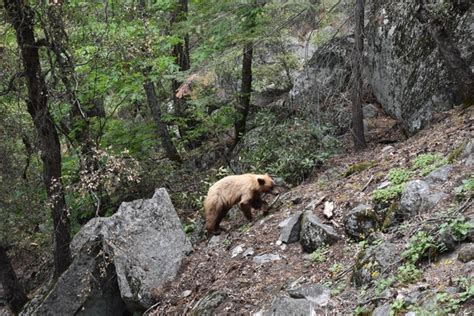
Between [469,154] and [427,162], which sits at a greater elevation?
[469,154]

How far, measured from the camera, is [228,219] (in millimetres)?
9328

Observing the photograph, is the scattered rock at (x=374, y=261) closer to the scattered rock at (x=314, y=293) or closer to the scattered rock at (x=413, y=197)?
the scattered rock at (x=314, y=293)

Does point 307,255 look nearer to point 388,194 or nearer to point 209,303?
point 388,194

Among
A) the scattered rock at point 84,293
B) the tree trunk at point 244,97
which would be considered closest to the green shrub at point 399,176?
the scattered rock at point 84,293

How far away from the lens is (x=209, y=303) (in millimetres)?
6316

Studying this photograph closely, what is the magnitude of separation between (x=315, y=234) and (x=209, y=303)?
1.68 meters

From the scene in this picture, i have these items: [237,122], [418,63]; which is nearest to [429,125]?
[418,63]

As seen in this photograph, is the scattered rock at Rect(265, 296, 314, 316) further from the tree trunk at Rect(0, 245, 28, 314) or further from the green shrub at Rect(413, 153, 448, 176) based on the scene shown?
the tree trunk at Rect(0, 245, 28, 314)

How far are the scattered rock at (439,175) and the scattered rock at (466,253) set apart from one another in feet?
5.17

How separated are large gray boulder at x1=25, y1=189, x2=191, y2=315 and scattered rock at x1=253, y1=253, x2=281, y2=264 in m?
1.76

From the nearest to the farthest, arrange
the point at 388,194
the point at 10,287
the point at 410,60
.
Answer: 1. the point at 388,194
2. the point at 410,60
3. the point at 10,287

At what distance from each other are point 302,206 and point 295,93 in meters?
5.78

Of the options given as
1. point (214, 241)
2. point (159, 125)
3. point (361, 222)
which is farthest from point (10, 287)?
point (361, 222)

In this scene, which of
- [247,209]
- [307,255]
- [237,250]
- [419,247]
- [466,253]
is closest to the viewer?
[466,253]
